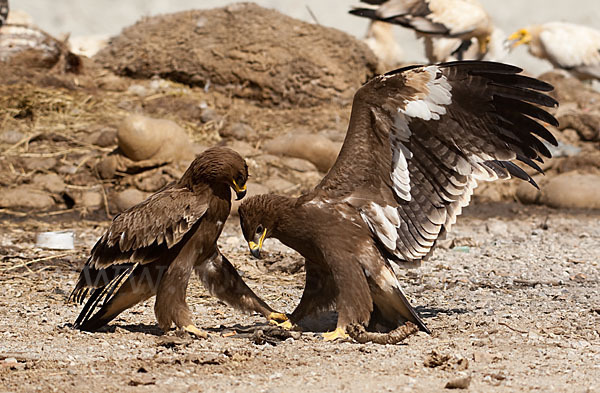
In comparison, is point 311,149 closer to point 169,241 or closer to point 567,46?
point 169,241

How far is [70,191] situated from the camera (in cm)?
972

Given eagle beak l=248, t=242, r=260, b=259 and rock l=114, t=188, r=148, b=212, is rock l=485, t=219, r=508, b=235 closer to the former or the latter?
rock l=114, t=188, r=148, b=212

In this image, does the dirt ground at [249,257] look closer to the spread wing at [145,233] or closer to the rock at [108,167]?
the rock at [108,167]

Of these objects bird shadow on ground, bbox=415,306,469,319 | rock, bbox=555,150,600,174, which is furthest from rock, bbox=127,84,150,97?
bird shadow on ground, bbox=415,306,469,319

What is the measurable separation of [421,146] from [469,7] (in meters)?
9.02

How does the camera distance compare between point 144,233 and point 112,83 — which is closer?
point 144,233

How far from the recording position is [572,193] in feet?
34.4

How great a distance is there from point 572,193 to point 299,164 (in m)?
3.27

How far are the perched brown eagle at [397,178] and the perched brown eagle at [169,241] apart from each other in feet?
0.85

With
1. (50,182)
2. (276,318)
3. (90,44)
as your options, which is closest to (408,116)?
(276,318)

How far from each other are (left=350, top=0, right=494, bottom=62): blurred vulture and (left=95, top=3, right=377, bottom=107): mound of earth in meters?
0.97

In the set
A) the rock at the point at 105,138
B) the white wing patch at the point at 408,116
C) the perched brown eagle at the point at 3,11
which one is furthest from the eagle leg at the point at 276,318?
the perched brown eagle at the point at 3,11

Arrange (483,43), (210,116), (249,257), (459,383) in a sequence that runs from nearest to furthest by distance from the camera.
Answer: (459,383)
(249,257)
(210,116)
(483,43)

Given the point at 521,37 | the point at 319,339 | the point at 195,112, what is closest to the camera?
the point at 319,339
